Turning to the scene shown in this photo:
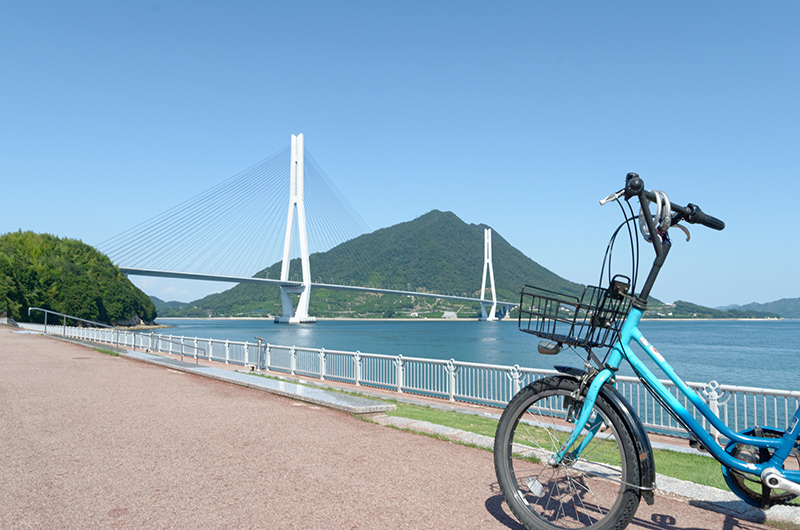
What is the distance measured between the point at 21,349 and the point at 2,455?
15.0 metres

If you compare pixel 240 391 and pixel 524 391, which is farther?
pixel 240 391

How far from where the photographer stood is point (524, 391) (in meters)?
3.00

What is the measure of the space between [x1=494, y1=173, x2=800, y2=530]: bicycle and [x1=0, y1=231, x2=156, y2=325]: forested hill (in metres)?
53.1

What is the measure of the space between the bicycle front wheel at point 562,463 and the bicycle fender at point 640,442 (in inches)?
1.0

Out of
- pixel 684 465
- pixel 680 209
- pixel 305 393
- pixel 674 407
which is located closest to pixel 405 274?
pixel 305 393

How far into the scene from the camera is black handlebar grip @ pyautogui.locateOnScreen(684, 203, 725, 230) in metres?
2.93

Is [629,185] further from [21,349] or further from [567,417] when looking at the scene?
[21,349]

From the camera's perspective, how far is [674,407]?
2.80m

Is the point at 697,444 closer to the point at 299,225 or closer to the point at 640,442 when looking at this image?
the point at 640,442

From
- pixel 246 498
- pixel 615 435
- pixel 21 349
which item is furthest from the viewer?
pixel 21 349

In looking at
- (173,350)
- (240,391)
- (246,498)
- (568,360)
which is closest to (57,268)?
(173,350)

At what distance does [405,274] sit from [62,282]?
4039 inches

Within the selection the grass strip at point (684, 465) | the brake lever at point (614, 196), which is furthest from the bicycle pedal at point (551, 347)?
the grass strip at point (684, 465)

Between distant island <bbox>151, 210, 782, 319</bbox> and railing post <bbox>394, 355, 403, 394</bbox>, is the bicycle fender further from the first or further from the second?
distant island <bbox>151, 210, 782, 319</bbox>
